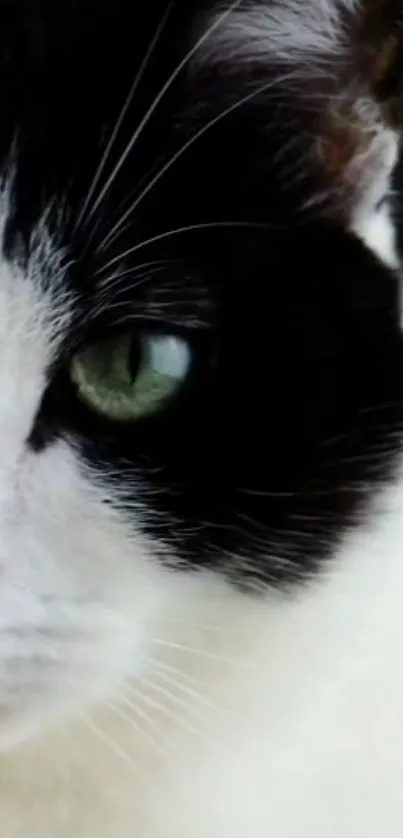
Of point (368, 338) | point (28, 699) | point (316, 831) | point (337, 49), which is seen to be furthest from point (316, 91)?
point (316, 831)

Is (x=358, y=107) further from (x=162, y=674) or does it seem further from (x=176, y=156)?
(x=162, y=674)

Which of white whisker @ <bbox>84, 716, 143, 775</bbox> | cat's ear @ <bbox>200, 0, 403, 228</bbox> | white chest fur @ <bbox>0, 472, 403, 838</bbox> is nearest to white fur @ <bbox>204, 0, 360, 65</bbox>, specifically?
cat's ear @ <bbox>200, 0, 403, 228</bbox>

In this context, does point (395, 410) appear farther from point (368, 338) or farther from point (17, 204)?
point (17, 204)

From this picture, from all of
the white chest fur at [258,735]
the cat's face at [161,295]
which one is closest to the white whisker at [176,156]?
the cat's face at [161,295]

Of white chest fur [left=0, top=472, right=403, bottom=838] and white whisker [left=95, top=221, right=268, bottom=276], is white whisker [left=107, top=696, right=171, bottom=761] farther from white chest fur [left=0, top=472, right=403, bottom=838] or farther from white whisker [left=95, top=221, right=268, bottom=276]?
white whisker [left=95, top=221, right=268, bottom=276]

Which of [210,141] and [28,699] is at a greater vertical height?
[210,141]

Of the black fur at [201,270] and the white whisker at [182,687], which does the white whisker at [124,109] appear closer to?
the black fur at [201,270]

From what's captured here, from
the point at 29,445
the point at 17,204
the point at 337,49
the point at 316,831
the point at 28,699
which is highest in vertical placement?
the point at 337,49
